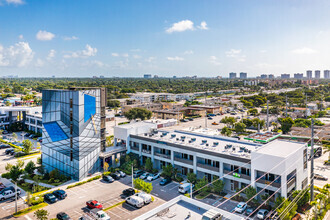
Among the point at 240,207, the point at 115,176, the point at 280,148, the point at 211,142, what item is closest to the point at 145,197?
the point at 115,176

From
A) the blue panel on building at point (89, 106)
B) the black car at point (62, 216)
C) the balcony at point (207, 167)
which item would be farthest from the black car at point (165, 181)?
the blue panel on building at point (89, 106)

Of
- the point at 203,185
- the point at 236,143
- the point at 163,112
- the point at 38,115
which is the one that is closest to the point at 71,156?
the point at 203,185

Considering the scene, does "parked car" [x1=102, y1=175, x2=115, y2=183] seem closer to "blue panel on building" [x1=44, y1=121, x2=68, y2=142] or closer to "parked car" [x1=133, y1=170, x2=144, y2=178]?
"parked car" [x1=133, y1=170, x2=144, y2=178]

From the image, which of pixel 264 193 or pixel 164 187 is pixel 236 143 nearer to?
pixel 264 193

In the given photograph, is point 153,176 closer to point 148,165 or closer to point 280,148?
point 148,165

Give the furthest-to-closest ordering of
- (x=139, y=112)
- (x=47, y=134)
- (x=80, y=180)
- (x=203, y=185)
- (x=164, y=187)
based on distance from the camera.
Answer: (x=139, y=112)
(x=47, y=134)
(x=80, y=180)
(x=164, y=187)
(x=203, y=185)

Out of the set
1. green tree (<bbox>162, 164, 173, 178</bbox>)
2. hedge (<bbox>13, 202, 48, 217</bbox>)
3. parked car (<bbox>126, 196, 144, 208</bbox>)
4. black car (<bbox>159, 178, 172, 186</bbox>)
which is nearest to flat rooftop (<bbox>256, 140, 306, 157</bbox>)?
green tree (<bbox>162, 164, 173, 178</bbox>)
